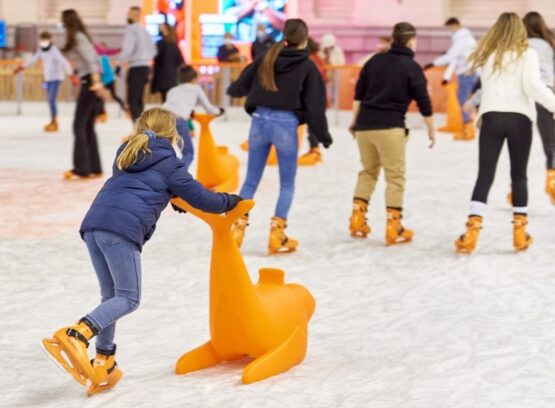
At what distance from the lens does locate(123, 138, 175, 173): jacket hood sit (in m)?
3.87

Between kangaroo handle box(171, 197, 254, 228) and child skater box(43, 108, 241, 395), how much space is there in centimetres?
3

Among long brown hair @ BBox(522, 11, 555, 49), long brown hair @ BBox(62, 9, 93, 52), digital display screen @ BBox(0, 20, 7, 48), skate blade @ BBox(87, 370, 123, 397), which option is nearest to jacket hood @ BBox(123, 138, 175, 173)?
skate blade @ BBox(87, 370, 123, 397)

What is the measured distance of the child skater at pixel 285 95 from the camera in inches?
251

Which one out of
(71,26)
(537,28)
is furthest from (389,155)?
(71,26)

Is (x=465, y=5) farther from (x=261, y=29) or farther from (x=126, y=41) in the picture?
(x=126, y=41)

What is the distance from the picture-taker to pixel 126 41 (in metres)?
12.9

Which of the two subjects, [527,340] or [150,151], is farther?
[527,340]

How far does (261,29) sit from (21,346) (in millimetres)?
14909

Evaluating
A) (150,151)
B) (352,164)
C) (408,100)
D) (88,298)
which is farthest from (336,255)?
(352,164)

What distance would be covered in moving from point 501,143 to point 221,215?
2.95 meters

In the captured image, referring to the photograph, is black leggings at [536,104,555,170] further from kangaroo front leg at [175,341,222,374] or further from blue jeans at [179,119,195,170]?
kangaroo front leg at [175,341,222,374]

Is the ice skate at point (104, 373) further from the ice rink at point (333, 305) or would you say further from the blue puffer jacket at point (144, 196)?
the blue puffer jacket at point (144, 196)

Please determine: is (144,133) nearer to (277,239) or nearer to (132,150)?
(132,150)

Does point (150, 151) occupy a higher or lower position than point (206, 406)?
higher
